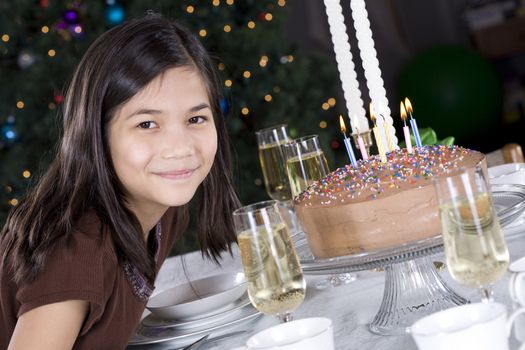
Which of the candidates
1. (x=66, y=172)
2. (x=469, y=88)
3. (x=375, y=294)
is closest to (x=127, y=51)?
(x=66, y=172)

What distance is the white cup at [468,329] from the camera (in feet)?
3.14

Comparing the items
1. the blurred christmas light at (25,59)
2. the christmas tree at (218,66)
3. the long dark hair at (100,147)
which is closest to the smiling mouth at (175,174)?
the long dark hair at (100,147)

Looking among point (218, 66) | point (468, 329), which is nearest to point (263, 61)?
point (218, 66)

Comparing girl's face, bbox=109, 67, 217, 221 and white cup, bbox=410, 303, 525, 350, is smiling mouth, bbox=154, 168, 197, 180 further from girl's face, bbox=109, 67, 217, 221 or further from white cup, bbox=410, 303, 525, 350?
white cup, bbox=410, 303, 525, 350

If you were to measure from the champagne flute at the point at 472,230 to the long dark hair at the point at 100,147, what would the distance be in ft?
2.54

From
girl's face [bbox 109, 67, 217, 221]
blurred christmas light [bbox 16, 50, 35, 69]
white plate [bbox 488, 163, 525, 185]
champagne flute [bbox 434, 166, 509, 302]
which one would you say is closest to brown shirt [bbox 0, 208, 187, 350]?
girl's face [bbox 109, 67, 217, 221]

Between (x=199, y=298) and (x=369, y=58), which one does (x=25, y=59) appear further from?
(x=369, y=58)

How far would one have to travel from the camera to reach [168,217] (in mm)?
2139

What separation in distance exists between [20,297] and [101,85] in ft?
1.50

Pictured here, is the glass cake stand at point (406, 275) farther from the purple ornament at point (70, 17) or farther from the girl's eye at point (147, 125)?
the purple ornament at point (70, 17)

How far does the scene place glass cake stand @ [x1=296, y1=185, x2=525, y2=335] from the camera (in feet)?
4.42

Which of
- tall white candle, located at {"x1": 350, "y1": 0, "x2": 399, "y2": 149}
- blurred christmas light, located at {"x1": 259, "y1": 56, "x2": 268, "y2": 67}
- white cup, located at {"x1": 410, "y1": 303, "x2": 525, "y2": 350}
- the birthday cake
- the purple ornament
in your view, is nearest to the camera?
white cup, located at {"x1": 410, "y1": 303, "x2": 525, "y2": 350}

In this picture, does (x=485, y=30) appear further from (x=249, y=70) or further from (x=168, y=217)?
(x=168, y=217)

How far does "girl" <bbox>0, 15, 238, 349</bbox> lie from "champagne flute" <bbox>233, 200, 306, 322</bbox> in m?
0.42
